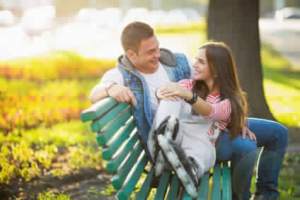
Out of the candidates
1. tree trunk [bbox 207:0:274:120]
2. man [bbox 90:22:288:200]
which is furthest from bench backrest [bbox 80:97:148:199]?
tree trunk [bbox 207:0:274:120]

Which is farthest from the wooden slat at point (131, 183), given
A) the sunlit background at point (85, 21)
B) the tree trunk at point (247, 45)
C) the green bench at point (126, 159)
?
the tree trunk at point (247, 45)

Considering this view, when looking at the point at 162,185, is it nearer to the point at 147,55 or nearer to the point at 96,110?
the point at 96,110

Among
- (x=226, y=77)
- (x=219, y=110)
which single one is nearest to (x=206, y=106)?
(x=219, y=110)

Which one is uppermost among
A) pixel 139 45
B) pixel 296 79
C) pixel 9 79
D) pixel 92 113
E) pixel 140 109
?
pixel 139 45

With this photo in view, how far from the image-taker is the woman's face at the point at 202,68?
9.78 ft

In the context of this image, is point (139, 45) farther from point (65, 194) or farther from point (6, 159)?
point (6, 159)

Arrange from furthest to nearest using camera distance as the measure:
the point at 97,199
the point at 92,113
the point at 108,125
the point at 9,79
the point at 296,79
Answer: the point at 296,79 → the point at 9,79 → the point at 97,199 → the point at 108,125 → the point at 92,113

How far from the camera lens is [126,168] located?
8.73 feet

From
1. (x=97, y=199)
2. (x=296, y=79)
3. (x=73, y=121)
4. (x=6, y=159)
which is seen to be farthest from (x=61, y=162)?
(x=296, y=79)

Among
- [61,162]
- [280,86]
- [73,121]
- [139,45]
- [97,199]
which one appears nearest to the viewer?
[139,45]

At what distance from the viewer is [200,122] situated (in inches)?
115

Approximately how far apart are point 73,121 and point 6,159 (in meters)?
2.10

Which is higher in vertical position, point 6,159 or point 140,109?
point 140,109

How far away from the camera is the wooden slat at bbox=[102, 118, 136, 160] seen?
2.36 m
